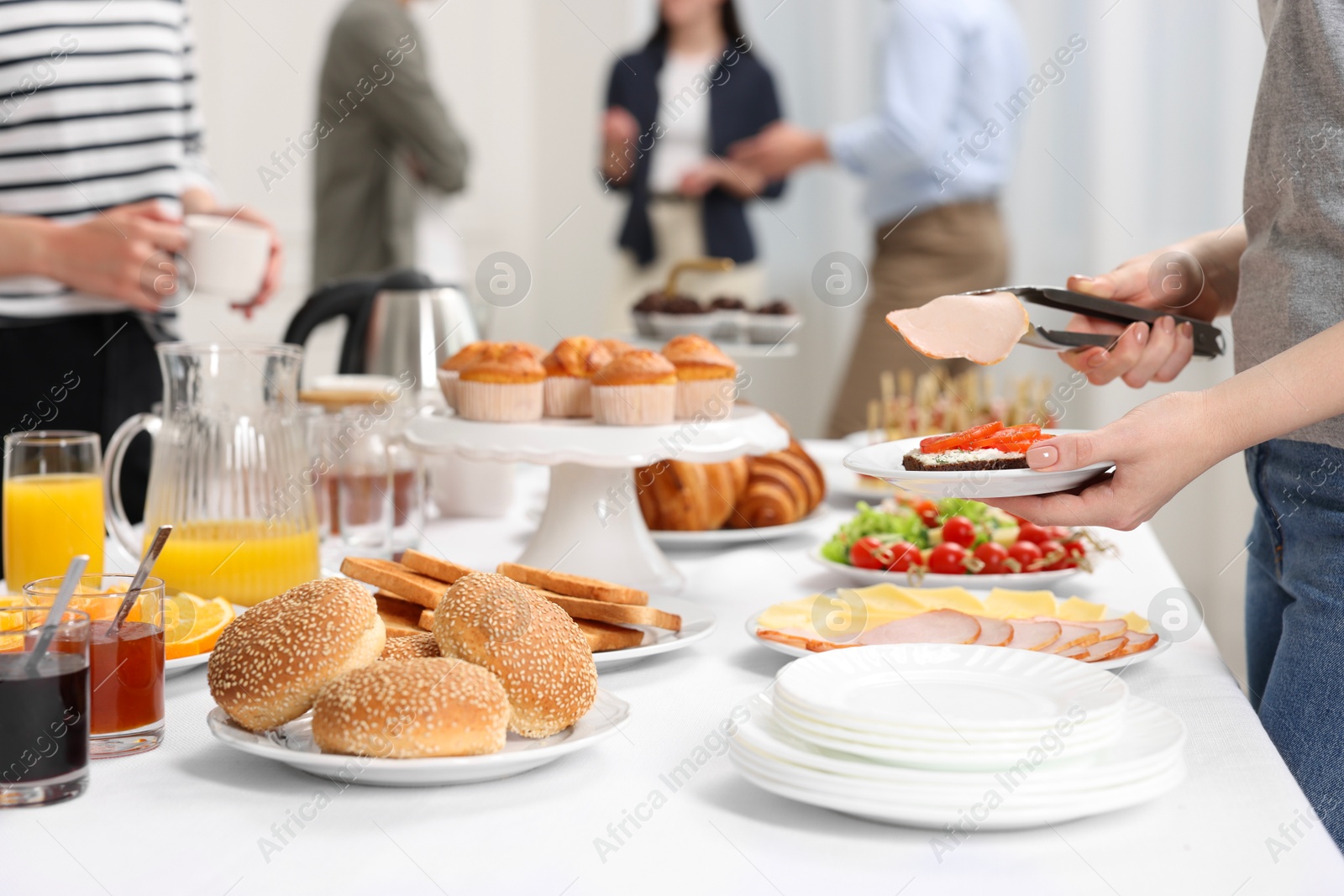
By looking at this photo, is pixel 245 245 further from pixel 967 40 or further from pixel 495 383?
pixel 967 40

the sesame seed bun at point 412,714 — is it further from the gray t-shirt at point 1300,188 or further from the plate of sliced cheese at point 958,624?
the gray t-shirt at point 1300,188

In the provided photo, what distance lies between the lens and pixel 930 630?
3.17 feet

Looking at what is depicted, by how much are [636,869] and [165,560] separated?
0.67 metres

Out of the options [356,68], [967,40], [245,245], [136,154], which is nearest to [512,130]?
[356,68]

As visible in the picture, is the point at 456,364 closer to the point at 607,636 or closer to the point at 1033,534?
the point at 607,636

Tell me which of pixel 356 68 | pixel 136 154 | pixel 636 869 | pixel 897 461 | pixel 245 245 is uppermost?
pixel 356 68

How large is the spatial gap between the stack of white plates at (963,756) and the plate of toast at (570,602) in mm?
241

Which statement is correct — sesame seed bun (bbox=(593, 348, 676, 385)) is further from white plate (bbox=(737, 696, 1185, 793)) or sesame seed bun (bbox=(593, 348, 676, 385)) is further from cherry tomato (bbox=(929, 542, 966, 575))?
white plate (bbox=(737, 696, 1185, 793))

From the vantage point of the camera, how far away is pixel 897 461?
99 centimetres

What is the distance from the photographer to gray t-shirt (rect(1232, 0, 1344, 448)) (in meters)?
0.97

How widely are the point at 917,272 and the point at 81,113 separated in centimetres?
207

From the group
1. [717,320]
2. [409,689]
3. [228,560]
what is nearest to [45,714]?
[409,689]

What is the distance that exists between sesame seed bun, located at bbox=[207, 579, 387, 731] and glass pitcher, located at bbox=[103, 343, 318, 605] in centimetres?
37

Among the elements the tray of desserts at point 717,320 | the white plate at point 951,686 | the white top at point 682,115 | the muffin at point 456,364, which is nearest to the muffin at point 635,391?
the muffin at point 456,364
